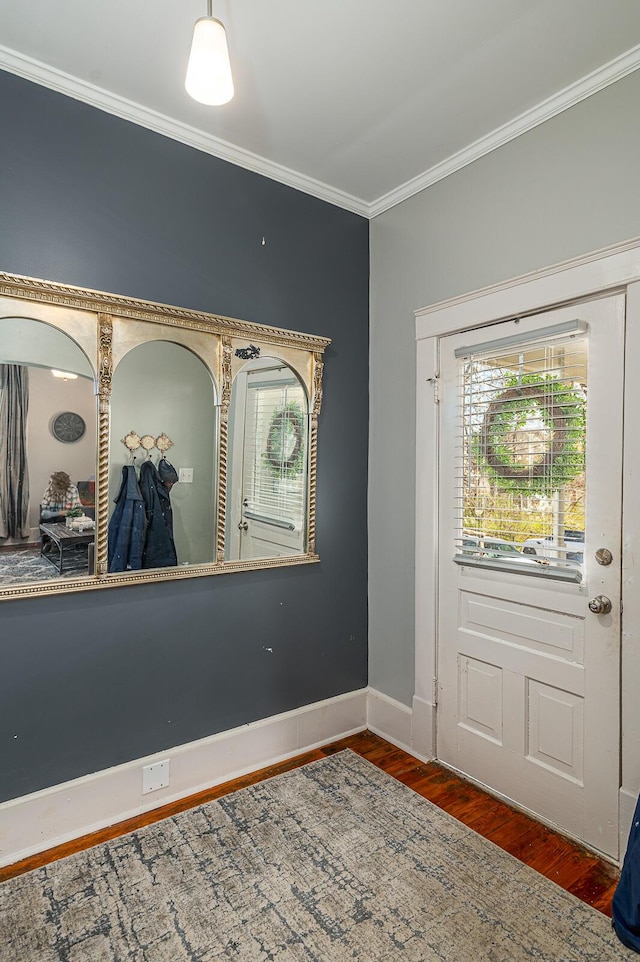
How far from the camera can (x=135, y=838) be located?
1.98 meters

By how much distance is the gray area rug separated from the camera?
1552 mm

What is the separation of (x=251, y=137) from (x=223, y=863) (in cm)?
281

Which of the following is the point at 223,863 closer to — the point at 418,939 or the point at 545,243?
the point at 418,939

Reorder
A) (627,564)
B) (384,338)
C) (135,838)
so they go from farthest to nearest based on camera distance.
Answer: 1. (384,338)
2. (135,838)
3. (627,564)

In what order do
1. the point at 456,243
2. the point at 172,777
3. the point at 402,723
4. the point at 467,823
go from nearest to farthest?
the point at 467,823, the point at 172,777, the point at 456,243, the point at 402,723

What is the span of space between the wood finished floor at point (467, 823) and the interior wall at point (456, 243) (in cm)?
32

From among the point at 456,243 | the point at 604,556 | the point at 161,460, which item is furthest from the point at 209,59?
the point at 604,556

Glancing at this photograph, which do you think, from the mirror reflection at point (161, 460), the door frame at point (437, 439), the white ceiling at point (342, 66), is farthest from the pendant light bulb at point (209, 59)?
the door frame at point (437, 439)

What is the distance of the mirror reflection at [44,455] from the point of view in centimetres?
185

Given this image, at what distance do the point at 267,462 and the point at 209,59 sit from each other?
5.01 ft

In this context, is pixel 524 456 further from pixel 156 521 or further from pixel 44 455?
pixel 44 455

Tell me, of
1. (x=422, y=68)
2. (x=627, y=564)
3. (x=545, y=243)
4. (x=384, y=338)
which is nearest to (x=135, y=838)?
(x=627, y=564)

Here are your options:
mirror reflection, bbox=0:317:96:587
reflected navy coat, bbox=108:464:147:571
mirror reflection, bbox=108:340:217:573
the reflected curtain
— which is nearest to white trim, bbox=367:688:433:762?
mirror reflection, bbox=108:340:217:573

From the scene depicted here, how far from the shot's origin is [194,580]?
2303 mm
